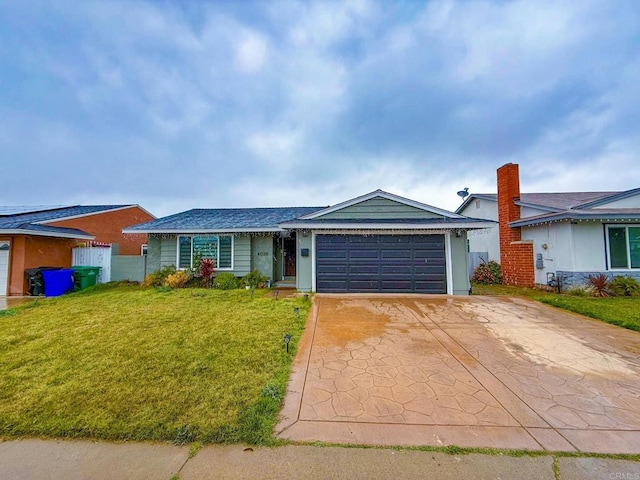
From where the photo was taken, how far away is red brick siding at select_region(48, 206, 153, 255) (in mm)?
15558

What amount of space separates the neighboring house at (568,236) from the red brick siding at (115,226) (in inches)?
838

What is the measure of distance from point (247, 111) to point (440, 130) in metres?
9.79

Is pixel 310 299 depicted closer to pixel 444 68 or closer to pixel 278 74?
pixel 278 74

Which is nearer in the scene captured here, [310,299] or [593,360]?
[593,360]

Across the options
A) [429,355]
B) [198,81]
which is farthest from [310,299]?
[198,81]

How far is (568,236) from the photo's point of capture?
9.73m

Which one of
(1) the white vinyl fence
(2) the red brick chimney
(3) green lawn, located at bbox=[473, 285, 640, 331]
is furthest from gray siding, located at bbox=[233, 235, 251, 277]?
(2) the red brick chimney

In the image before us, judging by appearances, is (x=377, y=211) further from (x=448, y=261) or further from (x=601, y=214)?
(x=601, y=214)

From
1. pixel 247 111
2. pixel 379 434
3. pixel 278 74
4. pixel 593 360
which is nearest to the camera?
pixel 379 434

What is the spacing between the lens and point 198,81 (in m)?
11.2

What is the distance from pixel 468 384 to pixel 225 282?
891 centimetres

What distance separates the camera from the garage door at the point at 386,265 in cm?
932

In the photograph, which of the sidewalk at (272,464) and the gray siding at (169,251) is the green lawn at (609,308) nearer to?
the sidewalk at (272,464)

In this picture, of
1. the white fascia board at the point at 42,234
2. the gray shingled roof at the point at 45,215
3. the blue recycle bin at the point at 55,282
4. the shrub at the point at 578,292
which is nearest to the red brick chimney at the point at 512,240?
the shrub at the point at 578,292
